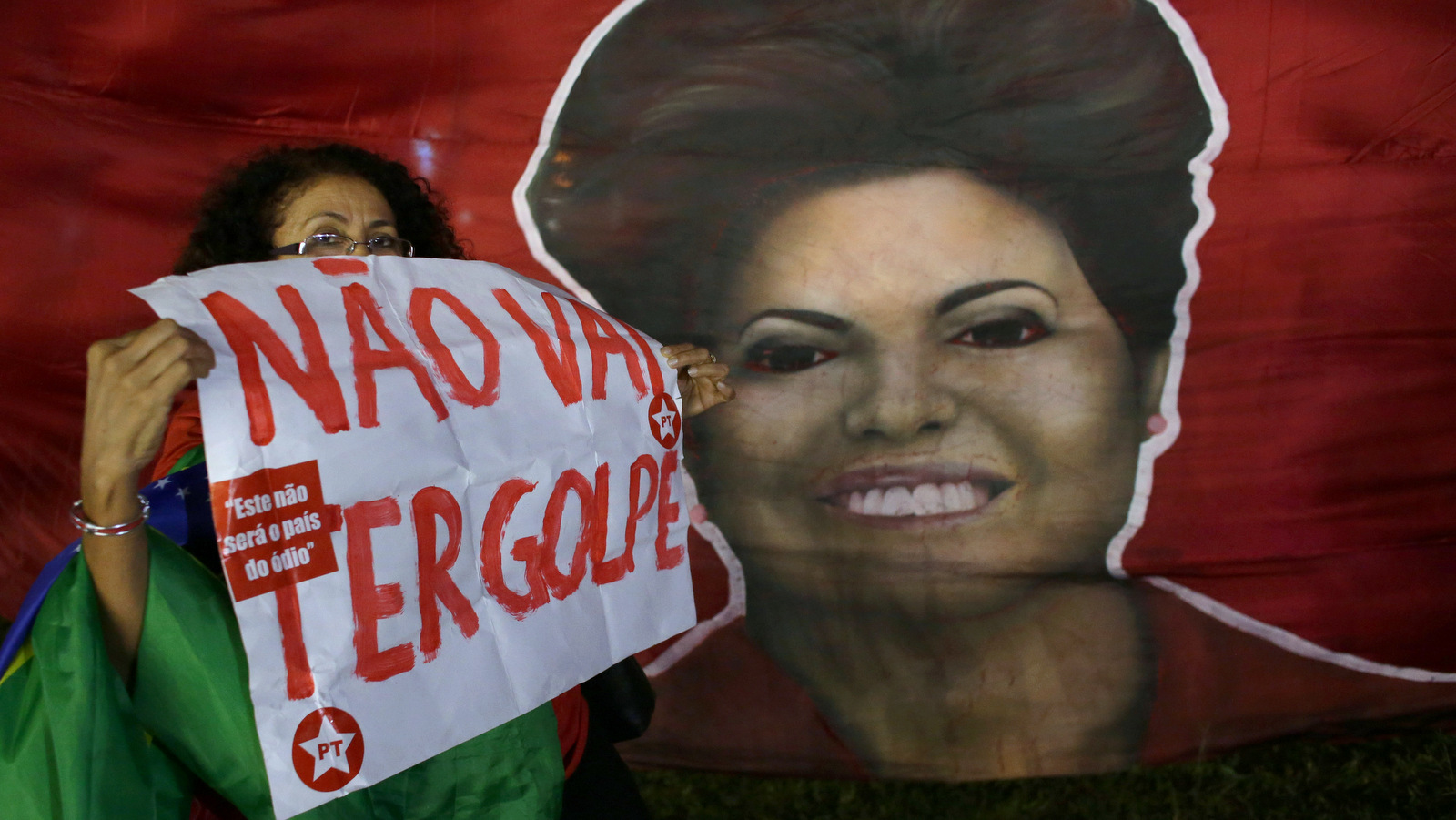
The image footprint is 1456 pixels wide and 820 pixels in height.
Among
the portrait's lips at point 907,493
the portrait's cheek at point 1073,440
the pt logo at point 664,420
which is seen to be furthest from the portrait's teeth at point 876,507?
the pt logo at point 664,420

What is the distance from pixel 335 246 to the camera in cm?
129

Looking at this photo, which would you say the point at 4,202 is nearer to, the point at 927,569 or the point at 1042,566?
the point at 927,569

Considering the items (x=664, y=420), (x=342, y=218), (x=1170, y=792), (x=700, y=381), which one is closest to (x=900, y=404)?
(x=700, y=381)

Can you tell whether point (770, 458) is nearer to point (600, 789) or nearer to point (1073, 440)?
point (1073, 440)

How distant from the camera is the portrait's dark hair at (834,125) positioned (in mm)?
2168

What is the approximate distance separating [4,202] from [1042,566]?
2.26 meters

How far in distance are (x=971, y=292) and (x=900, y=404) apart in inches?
11.3

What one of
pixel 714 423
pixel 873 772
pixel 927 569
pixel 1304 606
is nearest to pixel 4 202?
pixel 714 423

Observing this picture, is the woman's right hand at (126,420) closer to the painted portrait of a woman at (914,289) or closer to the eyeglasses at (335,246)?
the eyeglasses at (335,246)

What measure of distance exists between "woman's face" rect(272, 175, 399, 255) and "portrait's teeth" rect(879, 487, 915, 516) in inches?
49.8

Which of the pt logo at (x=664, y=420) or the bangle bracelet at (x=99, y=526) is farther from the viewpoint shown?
the pt logo at (x=664, y=420)

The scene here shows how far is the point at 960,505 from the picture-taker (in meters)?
2.24

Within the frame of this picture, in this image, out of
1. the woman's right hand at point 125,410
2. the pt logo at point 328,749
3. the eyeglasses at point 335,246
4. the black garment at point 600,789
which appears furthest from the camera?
the black garment at point 600,789

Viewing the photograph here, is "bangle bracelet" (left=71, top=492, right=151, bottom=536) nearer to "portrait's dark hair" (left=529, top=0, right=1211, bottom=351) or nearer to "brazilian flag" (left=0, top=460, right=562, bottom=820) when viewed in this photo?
"brazilian flag" (left=0, top=460, right=562, bottom=820)
